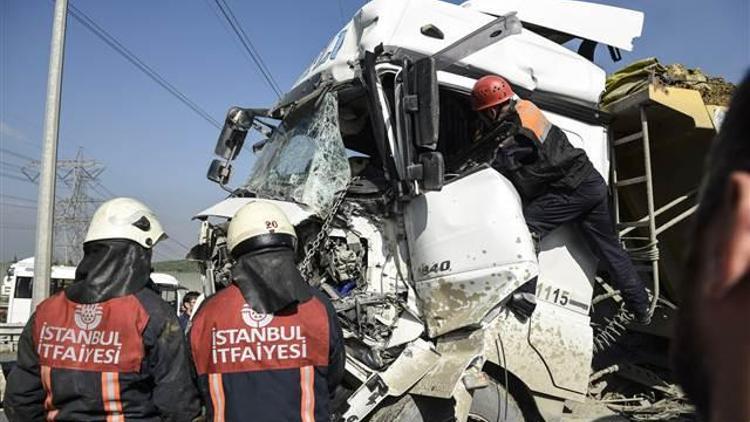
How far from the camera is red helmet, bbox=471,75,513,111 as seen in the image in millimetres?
3930

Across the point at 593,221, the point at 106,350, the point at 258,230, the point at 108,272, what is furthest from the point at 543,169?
the point at 106,350

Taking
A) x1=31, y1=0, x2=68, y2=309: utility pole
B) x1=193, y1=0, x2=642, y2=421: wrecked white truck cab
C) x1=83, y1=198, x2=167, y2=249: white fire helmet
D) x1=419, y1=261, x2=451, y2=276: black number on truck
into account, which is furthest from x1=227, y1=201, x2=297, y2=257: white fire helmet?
x1=31, y1=0, x2=68, y2=309: utility pole

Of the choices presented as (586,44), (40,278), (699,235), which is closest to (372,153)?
(586,44)

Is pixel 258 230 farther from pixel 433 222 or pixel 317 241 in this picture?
pixel 433 222

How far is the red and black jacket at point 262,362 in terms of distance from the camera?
237 centimetres

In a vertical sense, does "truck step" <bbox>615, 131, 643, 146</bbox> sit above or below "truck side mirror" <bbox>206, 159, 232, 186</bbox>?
below

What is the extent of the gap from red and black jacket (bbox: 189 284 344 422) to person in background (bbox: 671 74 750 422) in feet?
Result: 5.92

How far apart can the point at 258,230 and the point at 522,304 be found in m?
1.84

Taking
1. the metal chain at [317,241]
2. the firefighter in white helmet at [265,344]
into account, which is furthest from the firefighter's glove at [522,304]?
the firefighter in white helmet at [265,344]

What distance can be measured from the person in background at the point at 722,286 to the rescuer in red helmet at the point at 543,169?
3170 mm

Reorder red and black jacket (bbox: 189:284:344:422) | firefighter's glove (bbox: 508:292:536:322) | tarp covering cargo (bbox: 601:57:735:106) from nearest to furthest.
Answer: red and black jacket (bbox: 189:284:344:422) → firefighter's glove (bbox: 508:292:536:322) → tarp covering cargo (bbox: 601:57:735:106)

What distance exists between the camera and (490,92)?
155 inches

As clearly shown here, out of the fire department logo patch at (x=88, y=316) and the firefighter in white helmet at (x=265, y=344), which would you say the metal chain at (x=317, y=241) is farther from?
the fire department logo patch at (x=88, y=316)

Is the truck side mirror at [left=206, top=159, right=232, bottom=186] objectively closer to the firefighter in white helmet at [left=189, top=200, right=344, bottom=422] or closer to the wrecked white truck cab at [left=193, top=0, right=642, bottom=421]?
the wrecked white truck cab at [left=193, top=0, right=642, bottom=421]
